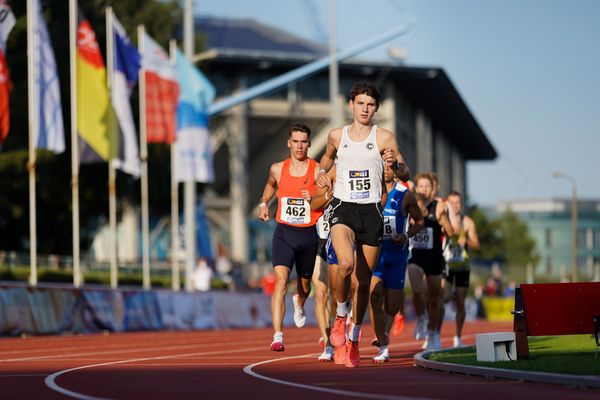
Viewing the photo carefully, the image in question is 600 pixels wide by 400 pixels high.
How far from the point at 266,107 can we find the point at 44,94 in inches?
1977

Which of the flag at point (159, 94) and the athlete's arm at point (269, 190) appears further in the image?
the flag at point (159, 94)

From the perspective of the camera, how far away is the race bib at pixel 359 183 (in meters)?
13.7

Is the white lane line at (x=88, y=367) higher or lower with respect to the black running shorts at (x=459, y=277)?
lower

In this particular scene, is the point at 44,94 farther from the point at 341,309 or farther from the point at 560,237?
the point at 560,237

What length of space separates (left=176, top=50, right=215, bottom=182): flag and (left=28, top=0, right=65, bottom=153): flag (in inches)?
319

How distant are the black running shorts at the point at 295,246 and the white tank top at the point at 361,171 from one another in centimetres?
Answer: 160

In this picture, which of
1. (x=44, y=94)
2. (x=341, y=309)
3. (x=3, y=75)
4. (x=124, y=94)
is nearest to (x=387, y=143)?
(x=341, y=309)

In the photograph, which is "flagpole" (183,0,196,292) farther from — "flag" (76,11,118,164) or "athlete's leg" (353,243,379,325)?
"athlete's leg" (353,243,379,325)

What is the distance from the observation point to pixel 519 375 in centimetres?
1172

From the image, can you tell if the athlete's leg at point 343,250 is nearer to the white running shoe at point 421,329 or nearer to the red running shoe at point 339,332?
the red running shoe at point 339,332

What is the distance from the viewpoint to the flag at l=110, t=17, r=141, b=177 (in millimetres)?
33625

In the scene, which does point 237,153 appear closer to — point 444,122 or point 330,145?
point 444,122

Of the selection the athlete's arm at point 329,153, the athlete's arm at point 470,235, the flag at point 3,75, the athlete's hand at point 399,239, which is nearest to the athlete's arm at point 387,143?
the athlete's arm at point 329,153

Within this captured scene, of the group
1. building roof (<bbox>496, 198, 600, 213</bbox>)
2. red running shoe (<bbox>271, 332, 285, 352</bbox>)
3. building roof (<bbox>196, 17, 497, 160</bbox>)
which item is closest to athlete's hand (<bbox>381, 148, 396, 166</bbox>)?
red running shoe (<bbox>271, 332, 285, 352</bbox>)
